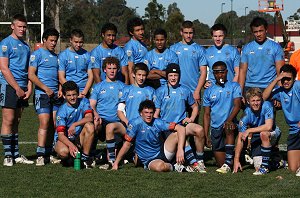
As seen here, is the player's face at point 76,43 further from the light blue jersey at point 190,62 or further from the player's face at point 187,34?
the player's face at point 187,34

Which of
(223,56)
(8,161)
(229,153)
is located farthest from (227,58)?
(8,161)

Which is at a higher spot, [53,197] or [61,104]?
[61,104]

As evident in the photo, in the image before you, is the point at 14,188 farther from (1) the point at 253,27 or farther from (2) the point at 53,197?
(1) the point at 253,27

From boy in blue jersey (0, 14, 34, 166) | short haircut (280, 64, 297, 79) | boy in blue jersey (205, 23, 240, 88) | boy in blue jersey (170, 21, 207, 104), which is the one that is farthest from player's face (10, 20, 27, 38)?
short haircut (280, 64, 297, 79)

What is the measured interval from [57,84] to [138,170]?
177cm

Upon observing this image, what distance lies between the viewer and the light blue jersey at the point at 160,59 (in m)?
9.70

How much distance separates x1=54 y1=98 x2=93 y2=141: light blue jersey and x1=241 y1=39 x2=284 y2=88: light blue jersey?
89.6 inches

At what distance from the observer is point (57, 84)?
31.8ft

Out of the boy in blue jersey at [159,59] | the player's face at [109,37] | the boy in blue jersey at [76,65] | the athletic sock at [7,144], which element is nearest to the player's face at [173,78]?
the boy in blue jersey at [159,59]

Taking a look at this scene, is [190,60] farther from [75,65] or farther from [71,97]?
[71,97]

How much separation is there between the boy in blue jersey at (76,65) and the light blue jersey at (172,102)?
3.72 ft

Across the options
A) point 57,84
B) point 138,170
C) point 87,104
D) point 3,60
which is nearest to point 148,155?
point 138,170

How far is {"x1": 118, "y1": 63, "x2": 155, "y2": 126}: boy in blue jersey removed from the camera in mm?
9188

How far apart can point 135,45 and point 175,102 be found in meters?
1.28
